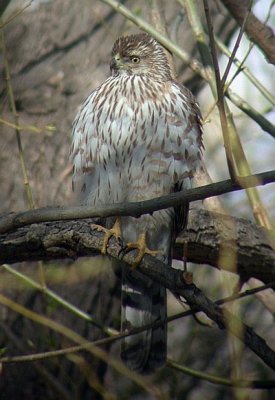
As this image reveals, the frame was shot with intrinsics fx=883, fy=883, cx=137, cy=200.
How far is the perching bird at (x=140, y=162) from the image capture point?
4.21m

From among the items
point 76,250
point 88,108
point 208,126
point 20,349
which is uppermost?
point 208,126

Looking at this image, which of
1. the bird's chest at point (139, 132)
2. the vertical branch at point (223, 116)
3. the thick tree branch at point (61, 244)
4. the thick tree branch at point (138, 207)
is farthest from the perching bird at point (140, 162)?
→ the vertical branch at point (223, 116)

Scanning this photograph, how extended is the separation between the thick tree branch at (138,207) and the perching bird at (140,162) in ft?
2.96

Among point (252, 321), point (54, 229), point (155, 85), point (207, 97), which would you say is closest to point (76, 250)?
point (54, 229)

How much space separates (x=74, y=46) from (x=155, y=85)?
1.34 meters

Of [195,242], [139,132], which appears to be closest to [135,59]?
[139,132]

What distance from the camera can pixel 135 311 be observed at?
4559 mm

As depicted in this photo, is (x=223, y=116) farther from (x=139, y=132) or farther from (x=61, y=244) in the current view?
(x=139, y=132)

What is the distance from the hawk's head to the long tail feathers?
107cm

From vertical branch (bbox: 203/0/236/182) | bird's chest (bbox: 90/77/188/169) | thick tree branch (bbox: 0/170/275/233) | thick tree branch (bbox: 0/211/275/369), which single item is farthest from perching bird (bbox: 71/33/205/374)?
vertical branch (bbox: 203/0/236/182)

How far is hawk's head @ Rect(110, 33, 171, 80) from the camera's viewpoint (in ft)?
15.4

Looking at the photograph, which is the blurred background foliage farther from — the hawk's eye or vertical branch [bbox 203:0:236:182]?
vertical branch [bbox 203:0:236:182]

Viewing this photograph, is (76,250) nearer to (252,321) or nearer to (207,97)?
(252,321)

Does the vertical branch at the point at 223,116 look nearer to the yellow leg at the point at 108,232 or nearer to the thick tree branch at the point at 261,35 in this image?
the yellow leg at the point at 108,232
